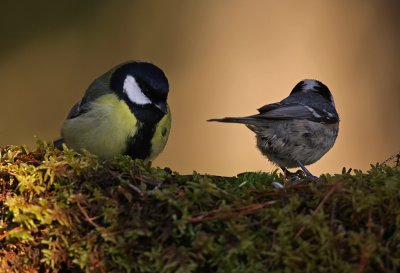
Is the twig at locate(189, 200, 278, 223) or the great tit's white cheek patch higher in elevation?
the great tit's white cheek patch

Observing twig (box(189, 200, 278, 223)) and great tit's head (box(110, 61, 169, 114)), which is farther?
great tit's head (box(110, 61, 169, 114))

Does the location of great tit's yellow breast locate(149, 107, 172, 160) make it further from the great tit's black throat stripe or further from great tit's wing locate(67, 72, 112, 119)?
great tit's wing locate(67, 72, 112, 119)

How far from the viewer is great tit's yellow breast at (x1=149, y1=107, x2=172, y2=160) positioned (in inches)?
111

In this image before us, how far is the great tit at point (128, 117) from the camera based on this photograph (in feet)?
8.84

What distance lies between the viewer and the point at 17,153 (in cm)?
190

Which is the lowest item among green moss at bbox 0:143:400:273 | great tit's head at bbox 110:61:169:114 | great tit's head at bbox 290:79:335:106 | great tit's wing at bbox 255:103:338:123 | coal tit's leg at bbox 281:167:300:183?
green moss at bbox 0:143:400:273

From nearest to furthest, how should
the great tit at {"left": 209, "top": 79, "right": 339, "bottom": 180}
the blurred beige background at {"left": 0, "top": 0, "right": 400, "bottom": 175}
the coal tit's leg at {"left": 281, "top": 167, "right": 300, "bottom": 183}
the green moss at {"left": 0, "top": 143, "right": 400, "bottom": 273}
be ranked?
the green moss at {"left": 0, "top": 143, "right": 400, "bottom": 273}
the coal tit's leg at {"left": 281, "top": 167, "right": 300, "bottom": 183}
the great tit at {"left": 209, "top": 79, "right": 339, "bottom": 180}
the blurred beige background at {"left": 0, "top": 0, "right": 400, "bottom": 175}

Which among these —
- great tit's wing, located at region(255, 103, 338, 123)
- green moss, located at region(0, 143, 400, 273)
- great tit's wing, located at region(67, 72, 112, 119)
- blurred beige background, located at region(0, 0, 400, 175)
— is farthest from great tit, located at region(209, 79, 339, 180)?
green moss, located at region(0, 143, 400, 273)

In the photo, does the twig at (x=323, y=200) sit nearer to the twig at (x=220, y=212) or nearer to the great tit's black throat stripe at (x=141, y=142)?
the twig at (x=220, y=212)

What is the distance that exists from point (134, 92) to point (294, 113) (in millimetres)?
1169

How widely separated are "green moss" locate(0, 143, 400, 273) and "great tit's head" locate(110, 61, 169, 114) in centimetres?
97

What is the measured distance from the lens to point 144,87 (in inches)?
106

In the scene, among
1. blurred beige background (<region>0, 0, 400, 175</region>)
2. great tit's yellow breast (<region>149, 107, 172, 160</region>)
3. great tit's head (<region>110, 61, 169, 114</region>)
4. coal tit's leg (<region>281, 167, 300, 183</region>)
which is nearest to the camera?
coal tit's leg (<region>281, 167, 300, 183</region>)

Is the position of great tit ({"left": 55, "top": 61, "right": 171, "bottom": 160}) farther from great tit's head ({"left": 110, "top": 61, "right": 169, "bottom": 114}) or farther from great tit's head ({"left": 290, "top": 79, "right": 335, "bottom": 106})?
great tit's head ({"left": 290, "top": 79, "right": 335, "bottom": 106})
